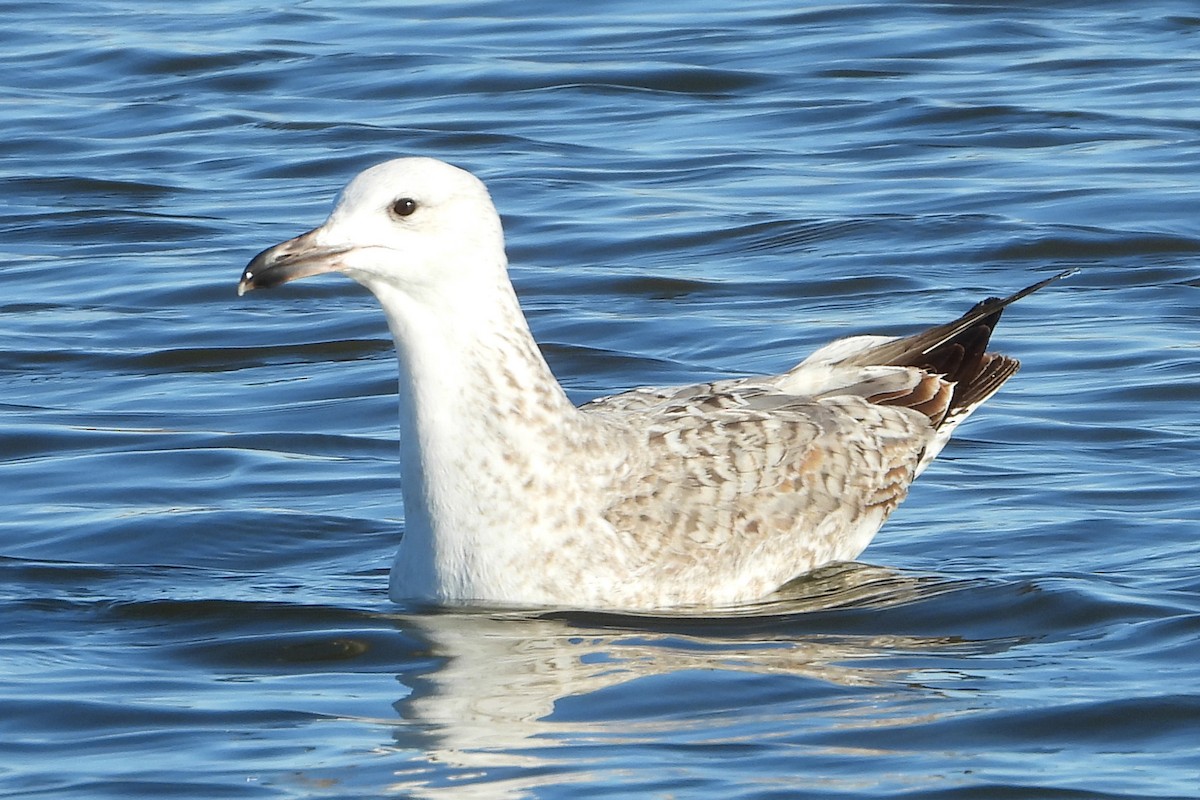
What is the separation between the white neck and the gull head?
0.14m

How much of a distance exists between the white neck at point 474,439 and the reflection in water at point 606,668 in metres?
0.17

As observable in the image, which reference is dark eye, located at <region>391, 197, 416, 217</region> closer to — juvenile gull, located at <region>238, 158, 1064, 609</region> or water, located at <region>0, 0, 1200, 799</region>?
juvenile gull, located at <region>238, 158, 1064, 609</region>

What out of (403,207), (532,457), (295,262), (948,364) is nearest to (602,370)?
(948,364)

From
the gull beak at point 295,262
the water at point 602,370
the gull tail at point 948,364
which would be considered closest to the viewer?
the water at point 602,370

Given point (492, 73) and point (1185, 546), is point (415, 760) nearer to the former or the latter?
point (1185, 546)

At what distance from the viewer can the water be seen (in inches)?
238

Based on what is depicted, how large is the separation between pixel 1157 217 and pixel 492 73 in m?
5.73

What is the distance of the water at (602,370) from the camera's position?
604 centimetres

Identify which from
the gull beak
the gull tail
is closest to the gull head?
the gull beak

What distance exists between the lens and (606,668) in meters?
6.59

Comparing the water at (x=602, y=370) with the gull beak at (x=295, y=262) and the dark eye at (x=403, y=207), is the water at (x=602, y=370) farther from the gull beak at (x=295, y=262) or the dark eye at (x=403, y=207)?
the dark eye at (x=403, y=207)

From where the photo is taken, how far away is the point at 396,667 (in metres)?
6.75

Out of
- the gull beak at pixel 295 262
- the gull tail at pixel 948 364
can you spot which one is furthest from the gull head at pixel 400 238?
the gull tail at pixel 948 364

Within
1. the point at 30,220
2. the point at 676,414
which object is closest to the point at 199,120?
the point at 30,220
